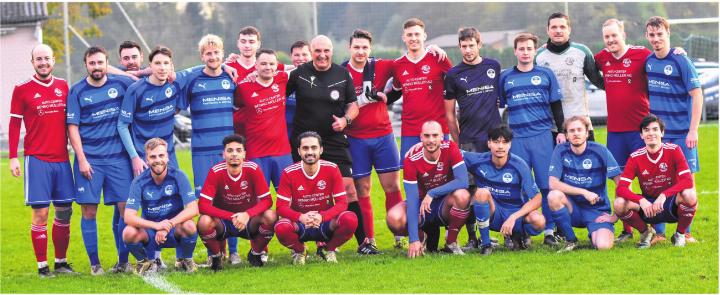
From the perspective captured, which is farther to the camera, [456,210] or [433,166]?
[433,166]

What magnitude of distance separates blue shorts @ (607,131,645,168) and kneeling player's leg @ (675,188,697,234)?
887mm

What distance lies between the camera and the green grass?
7.10m

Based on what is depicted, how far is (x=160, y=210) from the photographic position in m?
8.38

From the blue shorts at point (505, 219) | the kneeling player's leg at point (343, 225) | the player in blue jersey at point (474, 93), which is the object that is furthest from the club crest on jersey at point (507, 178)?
the kneeling player's leg at point (343, 225)

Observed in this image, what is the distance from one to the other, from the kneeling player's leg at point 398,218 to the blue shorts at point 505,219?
0.70m

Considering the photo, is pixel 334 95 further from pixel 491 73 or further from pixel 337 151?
pixel 491 73

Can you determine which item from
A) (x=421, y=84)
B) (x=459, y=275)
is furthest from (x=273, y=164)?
(x=459, y=275)

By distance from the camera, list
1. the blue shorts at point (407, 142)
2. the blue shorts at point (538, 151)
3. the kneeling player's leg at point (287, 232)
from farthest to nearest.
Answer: the blue shorts at point (407, 142)
the blue shorts at point (538, 151)
the kneeling player's leg at point (287, 232)

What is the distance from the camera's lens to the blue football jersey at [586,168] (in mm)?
8672

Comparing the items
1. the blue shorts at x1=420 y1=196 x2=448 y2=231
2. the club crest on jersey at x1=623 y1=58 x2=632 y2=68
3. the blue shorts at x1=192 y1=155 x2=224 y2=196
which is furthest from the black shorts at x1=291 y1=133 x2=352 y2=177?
the club crest on jersey at x1=623 y1=58 x2=632 y2=68

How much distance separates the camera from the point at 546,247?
344 inches

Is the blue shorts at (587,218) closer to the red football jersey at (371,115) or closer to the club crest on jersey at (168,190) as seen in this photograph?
the red football jersey at (371,115)

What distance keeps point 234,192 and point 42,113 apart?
66.8 inches

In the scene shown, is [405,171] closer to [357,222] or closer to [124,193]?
[357,222]
